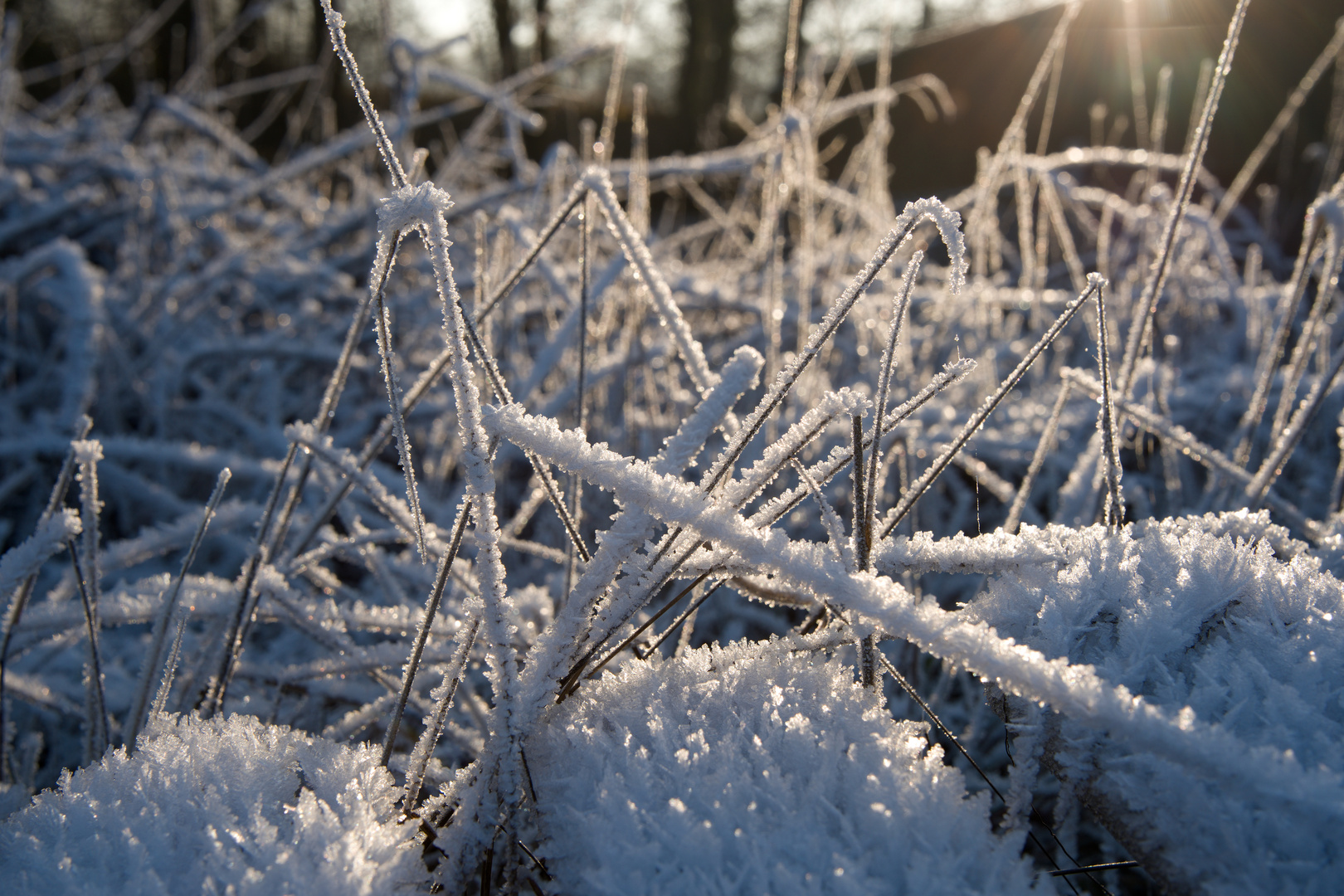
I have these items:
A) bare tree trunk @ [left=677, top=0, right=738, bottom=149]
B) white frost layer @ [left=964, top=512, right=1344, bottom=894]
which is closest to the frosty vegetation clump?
white frost layer @ [left=964, top=512, right=1344, bottom=894]

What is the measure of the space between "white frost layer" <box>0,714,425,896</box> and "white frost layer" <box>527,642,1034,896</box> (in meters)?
0.09

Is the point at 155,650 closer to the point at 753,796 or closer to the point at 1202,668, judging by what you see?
the point at 753,796

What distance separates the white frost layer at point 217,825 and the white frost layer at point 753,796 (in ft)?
0.28

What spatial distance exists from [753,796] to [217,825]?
0.25 meters

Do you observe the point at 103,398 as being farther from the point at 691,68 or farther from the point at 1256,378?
the point at 691,68

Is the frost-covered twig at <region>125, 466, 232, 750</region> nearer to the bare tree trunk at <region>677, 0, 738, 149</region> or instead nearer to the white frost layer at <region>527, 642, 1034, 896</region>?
the white frost layer at <region>527, 642, 1034, 896</region>

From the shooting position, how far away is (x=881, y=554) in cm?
50

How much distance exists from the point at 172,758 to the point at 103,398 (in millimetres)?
1115

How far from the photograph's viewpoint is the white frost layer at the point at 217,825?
→ 35 centimetres

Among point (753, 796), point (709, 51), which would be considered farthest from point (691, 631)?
point (709, 51)

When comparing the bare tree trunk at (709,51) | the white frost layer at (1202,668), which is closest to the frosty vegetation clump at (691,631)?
the white frost layer at (1202,668)

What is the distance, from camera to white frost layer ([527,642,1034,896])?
0.33m

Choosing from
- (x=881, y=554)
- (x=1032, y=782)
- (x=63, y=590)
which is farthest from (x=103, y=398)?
(x=1032, y=782)

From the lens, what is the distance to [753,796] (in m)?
0.36
